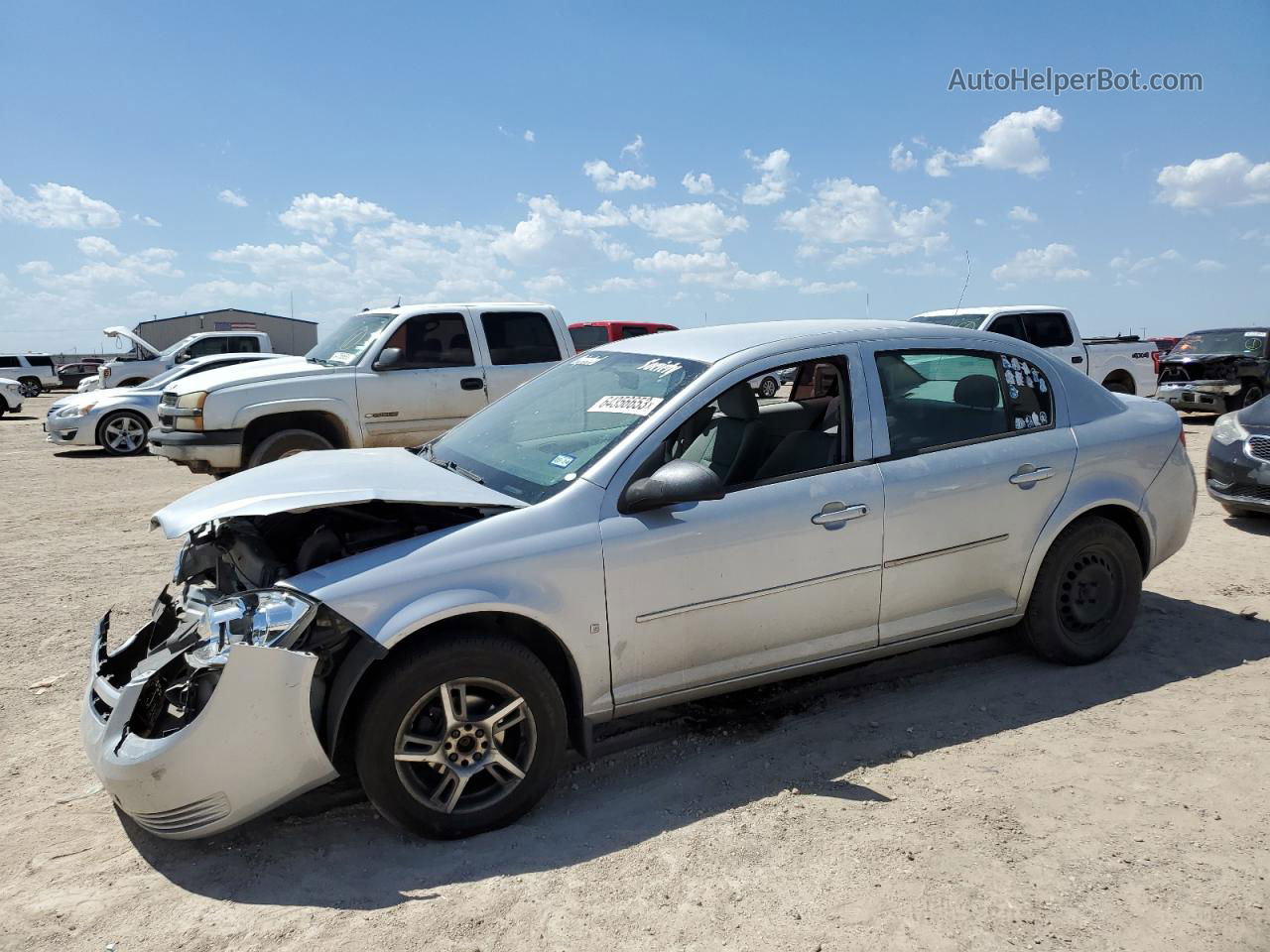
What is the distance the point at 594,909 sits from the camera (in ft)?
9.71

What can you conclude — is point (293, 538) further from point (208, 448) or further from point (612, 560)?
point (208, 448)

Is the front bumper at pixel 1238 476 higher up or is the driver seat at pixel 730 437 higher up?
the driver seat at pixel 730 437

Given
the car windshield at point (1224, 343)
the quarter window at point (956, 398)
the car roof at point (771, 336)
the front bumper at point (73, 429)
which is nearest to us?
the car roof at point (771, 336)

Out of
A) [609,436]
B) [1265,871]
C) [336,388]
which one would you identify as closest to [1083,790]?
[1265,871]

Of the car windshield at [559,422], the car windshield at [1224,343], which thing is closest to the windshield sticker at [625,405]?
the car windshield at [559,422]

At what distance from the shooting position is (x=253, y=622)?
3174mm

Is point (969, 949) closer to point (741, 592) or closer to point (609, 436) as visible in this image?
point (741, 592)

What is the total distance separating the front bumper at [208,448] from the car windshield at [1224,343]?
53.5 ft

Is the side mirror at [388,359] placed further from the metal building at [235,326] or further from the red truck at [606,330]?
the metal building at [235,326]

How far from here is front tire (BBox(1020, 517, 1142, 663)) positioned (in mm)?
4641

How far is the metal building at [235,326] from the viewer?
4300cm

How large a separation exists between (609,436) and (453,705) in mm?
1194

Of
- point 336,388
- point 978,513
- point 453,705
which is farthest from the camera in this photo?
point 336,388

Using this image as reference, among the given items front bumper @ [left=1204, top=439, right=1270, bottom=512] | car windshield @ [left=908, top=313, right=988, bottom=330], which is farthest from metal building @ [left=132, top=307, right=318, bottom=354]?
front bumper @ [left=1204, top=439, right=1270, bottom=512]
